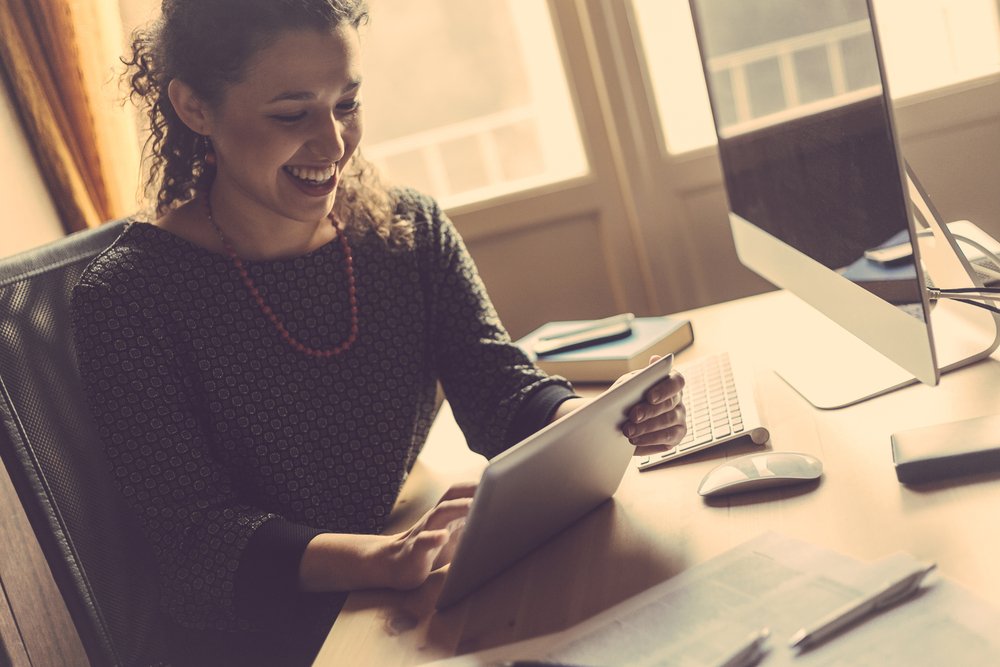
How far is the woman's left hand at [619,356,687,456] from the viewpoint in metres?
1.03

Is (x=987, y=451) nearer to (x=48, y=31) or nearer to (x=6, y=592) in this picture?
(x=6, y=592)

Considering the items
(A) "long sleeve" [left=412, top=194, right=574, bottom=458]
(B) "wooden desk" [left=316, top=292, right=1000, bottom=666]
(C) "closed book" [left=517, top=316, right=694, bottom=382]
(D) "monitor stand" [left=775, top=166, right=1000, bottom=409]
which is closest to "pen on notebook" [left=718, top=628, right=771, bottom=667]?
(B) "wooden desk" [left=316, top=292, right=1000, bottom=666]

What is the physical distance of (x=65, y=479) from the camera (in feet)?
3.76

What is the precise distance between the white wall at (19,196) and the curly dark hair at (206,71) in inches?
21.1

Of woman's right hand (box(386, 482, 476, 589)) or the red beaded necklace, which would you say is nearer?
woman's right hand (box(386, 482, 476, 589))

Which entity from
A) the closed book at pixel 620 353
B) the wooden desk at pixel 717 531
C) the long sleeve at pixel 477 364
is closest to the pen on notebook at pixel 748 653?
the wooden desk at pixel 717 531

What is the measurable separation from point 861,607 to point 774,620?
0.06 meters

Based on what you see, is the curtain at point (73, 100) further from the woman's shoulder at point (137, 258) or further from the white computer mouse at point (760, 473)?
the white computer mouse at point (760, 473)

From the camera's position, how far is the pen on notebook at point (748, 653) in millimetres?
693

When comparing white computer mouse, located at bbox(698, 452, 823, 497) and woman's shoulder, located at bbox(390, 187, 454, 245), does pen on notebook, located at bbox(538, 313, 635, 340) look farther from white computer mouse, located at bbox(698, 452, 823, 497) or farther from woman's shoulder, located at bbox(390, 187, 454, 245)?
white computer mouse, located at bbox(698, 452, 823, 497)

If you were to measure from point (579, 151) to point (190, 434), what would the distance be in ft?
4.08

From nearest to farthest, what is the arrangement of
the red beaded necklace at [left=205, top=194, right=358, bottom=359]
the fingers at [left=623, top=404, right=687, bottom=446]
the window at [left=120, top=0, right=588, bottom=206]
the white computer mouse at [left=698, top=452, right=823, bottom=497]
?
the white computer mouse at [left=698, top=452, right=823, bottom=497] < the fingers at [left=623, top=404, right=687, bottom=446] < the red beaded necklace at [left=205, top=194, right=358, bottom=359] < the window at [left=120, top=0, right=588, bottom=206]

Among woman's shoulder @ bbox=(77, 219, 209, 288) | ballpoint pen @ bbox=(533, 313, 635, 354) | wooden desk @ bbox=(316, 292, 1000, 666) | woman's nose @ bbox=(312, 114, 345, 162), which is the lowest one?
wooden desk @ bbox=(316, 292, 1000, 666)

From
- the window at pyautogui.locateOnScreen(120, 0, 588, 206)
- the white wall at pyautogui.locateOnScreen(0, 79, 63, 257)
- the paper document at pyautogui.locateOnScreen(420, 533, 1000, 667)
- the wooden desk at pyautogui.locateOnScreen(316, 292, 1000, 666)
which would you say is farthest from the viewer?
the window at pyautogui.locateOnScreen(120, 0, 588, 206)
